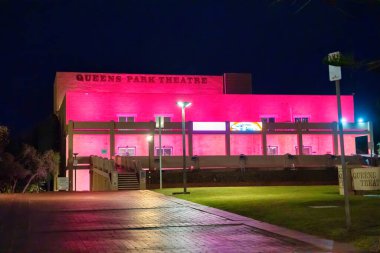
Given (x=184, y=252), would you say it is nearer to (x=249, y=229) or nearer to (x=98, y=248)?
(x=98, y=248)

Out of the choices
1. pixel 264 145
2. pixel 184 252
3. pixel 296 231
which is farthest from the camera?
pixel 264 145

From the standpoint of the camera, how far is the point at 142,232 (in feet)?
45.1

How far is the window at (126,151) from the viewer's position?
52000 mm

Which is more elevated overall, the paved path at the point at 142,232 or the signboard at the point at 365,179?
the signboard at the point at 365,179

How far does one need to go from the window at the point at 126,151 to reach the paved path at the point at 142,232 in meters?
31.1

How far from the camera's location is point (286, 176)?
139ft

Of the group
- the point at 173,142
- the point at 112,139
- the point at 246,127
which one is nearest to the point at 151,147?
the point at 112,139

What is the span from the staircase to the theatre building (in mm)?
11033

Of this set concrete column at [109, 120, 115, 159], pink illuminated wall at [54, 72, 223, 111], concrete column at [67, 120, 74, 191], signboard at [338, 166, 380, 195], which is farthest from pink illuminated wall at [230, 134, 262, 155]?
signboard at [338, 166, 380, 195]

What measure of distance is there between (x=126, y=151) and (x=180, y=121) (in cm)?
660

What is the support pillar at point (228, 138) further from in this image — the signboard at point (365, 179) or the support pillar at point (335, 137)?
the signboard at point (365, 179)

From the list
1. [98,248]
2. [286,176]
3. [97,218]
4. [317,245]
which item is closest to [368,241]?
[317,245]

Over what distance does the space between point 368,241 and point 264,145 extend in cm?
4236

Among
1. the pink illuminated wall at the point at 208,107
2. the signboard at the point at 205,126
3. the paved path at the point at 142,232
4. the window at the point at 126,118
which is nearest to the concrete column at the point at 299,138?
the pink illuminated wall at the point at 208,107
